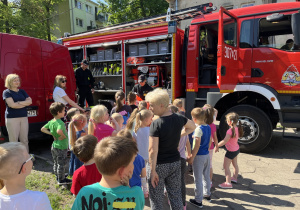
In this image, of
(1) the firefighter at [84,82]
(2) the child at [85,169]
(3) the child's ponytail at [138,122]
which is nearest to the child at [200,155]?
(3) the child's ponytail at [138,122]

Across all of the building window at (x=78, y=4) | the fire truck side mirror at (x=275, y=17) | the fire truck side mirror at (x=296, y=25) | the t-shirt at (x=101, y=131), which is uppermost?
the building window at (x=78, y=4)


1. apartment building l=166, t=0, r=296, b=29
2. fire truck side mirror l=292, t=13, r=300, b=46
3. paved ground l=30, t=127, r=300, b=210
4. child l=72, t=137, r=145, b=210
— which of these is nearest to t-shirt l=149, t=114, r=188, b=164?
child l=72, t=137, r=145, b=210

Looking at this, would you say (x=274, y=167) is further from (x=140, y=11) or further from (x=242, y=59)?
(x=140, y=11)

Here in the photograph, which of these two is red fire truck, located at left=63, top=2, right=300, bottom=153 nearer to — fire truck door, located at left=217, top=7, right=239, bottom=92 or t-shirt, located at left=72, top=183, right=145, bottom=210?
fire truck door, located at left=217, top=7, right=239, bottom=92

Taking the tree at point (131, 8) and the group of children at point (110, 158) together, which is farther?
the tree at point (131, 8)

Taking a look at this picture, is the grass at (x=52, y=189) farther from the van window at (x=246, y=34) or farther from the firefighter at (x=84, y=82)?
the van window at (x=246, y=34)

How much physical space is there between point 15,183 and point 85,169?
0.64 meters

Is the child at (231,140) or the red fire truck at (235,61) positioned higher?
the red fire truck at (235,61)

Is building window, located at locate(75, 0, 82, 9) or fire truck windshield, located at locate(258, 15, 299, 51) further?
building window, located at locate(75, 0, 82, 9)

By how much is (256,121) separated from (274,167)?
0.98 meters

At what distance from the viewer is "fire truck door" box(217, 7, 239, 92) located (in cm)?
439

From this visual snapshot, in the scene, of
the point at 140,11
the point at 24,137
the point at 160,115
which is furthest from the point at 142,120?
the point at 140,11

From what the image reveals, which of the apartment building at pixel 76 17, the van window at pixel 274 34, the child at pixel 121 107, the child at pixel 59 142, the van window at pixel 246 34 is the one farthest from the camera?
the apartment building at pixel 76 17

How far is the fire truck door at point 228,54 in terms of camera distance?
4387 mm
